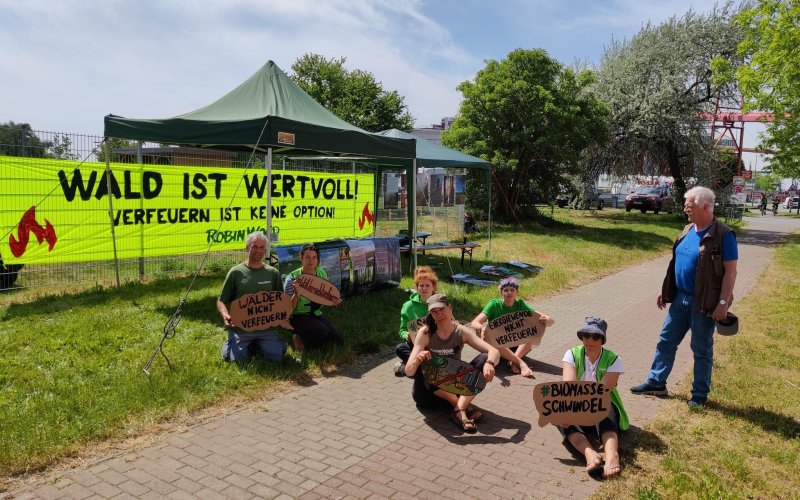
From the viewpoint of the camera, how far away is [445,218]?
19.5 metres

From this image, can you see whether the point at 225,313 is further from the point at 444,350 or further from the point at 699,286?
the point at 699,286

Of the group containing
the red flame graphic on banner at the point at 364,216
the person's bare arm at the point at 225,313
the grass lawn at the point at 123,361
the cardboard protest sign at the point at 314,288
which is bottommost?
the grass lawn at the point at 123,361

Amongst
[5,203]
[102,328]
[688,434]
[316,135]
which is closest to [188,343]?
[102,328]

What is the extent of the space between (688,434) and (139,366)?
4943 millimetres

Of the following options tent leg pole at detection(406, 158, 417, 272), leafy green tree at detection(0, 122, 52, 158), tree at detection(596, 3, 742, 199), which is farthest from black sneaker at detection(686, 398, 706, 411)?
tree at detection(596, 3, 742, 199)

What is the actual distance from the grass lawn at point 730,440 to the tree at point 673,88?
863 inches

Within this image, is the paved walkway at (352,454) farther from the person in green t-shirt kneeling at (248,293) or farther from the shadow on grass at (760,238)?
the shadow on grass at (760,238)

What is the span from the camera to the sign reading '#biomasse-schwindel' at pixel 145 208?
8.18 metres

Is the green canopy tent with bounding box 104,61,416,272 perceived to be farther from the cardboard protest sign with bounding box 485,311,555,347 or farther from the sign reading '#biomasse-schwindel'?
the cardboard protest sign with bounding box 485,311,555,347

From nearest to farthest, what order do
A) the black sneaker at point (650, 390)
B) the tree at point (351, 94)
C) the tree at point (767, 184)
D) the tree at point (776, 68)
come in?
the black sneaker at point (650, 390) < the tree at point (776, 68) < the tree at point (351, 94) < the tree at point (767, 184)

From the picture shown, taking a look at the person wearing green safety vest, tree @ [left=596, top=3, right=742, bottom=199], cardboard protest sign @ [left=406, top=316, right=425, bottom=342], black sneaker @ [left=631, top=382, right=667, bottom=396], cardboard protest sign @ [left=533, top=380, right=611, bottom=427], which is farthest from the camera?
tree @ [left=596, top=3, right=742, bottom=199]

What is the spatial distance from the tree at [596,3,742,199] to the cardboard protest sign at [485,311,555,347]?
77.2ft

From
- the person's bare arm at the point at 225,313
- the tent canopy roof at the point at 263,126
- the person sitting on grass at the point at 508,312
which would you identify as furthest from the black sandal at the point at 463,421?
the tent canopy roof at the point at 263,126

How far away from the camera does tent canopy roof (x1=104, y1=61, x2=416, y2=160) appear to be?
734 cm
